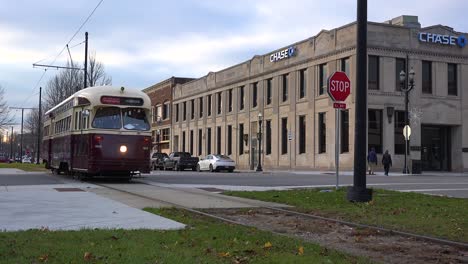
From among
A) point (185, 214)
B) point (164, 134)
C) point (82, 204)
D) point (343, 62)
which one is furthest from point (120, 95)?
point (164, 134)

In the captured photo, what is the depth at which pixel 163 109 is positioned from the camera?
79438mm

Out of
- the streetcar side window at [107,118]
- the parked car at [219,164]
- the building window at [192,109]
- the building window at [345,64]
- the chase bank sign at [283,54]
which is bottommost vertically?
the parked car at [219,164]

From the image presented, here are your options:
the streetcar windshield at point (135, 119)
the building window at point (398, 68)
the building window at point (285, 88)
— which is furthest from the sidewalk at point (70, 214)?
the building window at point (285, 88)

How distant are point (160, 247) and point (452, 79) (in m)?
41.2

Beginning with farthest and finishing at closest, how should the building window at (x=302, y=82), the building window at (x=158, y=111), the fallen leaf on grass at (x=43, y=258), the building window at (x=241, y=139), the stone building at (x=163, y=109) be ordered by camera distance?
1. the building window at (x=158, y=111)
2. the stone building at (x=163, y=109)
3. the building window at (x=241, y=139)
4. the building window at (x=302, y=82)
5. the fallen leaf on grass at (x=43, y=258)

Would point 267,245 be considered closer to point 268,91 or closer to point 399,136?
point 399,136

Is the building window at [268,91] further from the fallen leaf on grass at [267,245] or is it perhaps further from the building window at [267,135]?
the fallen leaf on grass at [267,245]

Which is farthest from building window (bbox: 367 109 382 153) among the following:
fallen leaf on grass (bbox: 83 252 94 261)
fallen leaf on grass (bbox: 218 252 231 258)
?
fallen leaf on grass (bbox: 83 252 94 261)

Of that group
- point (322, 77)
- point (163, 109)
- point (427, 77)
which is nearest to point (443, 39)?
point (427, 77)

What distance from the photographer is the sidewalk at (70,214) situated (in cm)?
942

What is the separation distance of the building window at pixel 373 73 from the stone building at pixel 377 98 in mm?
74

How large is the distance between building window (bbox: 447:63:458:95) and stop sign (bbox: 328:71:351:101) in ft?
101

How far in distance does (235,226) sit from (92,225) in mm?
2429

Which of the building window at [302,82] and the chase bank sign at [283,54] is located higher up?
the chase bank sign at [283,54]
